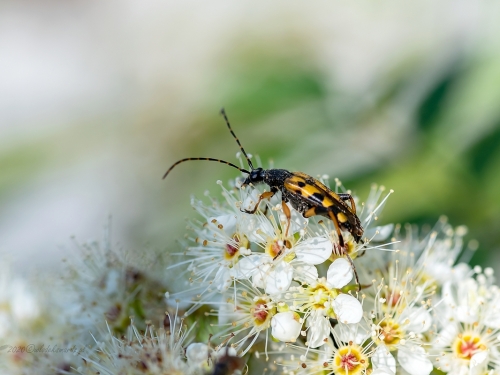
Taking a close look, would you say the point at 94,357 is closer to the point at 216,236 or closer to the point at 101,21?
the point at 216,236

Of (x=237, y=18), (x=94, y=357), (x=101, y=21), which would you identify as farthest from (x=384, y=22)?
(x=94, y=357)

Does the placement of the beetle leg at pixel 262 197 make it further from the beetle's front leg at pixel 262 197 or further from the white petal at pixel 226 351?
the white petal at pixel 226 351

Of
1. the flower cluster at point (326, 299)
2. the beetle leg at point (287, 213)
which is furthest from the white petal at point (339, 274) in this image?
the beetle leg at point (287, 213)

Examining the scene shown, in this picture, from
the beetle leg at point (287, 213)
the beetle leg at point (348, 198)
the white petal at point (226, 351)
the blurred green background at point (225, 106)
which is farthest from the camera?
the blurred green background at point (225, 106)

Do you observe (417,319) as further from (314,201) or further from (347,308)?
(314,201)

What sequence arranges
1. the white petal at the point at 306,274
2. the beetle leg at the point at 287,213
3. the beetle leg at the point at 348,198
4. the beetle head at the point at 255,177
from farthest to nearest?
1. the beetle head at the point at 255,177
2. the beetle leg at the point at 348,198
3. the beetle leg at the point at 287,213
4. the white petal at the point at 306,274

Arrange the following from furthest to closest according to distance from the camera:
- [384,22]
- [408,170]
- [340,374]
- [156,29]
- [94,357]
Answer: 1. [156,29]
2. [384,22]
3. [408,170]
4. [94,357]
5. [340,374]

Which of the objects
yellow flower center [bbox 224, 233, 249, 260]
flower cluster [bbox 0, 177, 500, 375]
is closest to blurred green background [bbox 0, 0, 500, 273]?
flower cluster [bbox 0, 177, 500, 375]
